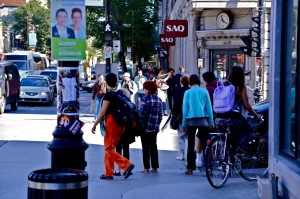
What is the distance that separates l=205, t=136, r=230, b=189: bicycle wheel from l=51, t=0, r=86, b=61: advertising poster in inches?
106

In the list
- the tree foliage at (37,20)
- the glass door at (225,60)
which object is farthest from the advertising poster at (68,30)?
the tree foliage at (37,20)

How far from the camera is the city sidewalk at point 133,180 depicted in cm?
1077

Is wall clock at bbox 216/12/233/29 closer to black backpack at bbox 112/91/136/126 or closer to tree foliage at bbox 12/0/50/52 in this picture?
black backpack at bbox 112/91/136/126

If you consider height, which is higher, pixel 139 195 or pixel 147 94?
pixel 147 94

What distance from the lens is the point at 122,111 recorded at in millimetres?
11836

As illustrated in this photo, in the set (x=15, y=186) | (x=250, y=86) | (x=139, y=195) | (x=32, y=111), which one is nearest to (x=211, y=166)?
(x=139, y=195)

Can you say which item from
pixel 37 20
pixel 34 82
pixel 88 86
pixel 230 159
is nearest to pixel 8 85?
pixel 34 82

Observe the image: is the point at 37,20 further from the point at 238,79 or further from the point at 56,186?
the point at 56,186

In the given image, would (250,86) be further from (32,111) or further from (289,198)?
(289,198)

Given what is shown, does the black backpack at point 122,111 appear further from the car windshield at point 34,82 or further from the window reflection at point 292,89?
the car windshield at point 34,82

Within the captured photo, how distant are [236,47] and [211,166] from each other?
70.5ft

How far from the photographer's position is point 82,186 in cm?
641

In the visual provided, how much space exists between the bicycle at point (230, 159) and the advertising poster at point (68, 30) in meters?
2.71

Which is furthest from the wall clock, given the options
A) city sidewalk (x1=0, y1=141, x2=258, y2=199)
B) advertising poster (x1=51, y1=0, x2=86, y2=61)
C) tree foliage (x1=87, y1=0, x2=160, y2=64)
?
tree foliage (x1=87, y1=0, x2=160, y2=64)
